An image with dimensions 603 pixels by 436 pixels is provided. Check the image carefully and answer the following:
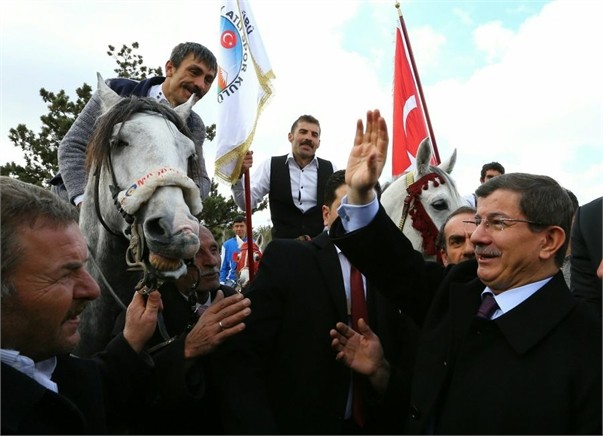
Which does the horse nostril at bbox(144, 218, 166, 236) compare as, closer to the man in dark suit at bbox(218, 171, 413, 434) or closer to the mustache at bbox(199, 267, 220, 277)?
the man in dark suit at bbox(218, 171, 413, 434)

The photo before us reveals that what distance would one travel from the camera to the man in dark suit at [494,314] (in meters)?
2.39

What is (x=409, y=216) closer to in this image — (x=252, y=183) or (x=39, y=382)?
(x=252, y=183)

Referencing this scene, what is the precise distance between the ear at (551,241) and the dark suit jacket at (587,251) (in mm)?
653

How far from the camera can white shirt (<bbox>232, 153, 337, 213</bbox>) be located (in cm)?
655

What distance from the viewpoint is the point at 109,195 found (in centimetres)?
349

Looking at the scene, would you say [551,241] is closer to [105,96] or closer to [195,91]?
[105,96]

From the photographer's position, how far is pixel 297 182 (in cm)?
662

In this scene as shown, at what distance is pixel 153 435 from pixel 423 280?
1.52m

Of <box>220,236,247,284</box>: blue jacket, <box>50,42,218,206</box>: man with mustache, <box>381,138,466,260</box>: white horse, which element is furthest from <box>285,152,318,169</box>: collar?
<box>220,236,247,284</box>: blue jacket

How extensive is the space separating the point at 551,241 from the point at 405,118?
499cm

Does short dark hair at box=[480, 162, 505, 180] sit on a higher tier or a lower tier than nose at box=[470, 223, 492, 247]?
higher

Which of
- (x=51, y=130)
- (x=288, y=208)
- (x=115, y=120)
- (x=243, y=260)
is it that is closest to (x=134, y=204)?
Answer: (x=115, y=120)

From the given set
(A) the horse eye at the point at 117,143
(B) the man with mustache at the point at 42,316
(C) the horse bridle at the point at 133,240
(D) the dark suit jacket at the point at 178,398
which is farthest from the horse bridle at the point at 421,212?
(B) the man with mustache at the point at 42,316

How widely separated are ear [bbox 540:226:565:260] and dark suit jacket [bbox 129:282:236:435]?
1.66 metres
